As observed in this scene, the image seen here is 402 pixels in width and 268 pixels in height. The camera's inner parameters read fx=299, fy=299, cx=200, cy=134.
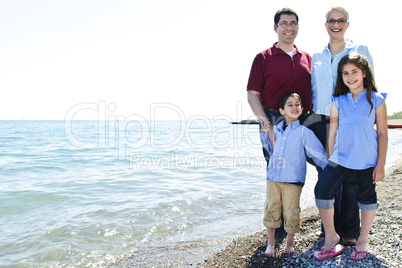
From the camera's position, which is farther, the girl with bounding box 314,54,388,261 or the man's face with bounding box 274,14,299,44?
Result: the man's face with bounding box 274,14,299,44

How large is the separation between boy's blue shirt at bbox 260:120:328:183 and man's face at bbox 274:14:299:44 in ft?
2.86

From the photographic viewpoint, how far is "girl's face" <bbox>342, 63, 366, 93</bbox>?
2584 millimetres

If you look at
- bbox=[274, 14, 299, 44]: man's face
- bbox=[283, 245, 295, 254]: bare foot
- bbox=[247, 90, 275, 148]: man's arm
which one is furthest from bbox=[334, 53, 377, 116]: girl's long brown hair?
bbox=[283, 245, 295, 254]: bare foot

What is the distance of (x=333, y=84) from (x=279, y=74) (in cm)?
51

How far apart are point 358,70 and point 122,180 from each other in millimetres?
6881

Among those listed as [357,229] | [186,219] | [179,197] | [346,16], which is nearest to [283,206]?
[357,229]

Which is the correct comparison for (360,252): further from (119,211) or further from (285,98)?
(119,211)

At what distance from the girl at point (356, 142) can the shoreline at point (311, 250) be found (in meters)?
0.10

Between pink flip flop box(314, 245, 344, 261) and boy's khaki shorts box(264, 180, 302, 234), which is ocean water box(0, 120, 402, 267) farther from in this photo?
pink flip flop box(314, 245, 344, 261)

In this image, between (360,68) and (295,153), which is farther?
(295,153)

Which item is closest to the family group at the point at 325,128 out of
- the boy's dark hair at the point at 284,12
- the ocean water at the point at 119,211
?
the boy's dark hair at the point at 284,12

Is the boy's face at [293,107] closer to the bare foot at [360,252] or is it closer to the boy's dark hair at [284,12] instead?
the boy's dark hair at [284,12]

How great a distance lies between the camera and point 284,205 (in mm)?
2938

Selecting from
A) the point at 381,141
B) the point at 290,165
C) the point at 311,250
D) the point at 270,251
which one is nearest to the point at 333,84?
the point at 381,141
